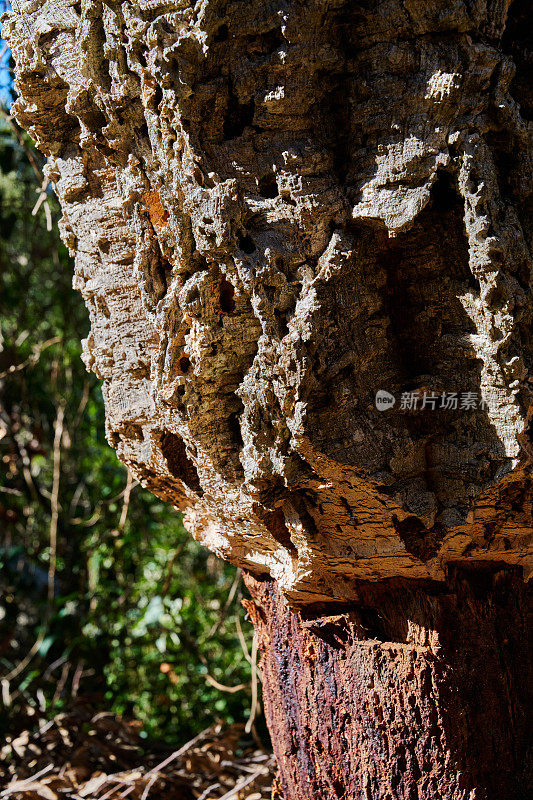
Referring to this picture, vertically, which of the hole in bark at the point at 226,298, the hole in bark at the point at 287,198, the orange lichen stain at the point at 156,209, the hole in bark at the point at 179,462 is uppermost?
the orange lichen stain at the point at 156,209

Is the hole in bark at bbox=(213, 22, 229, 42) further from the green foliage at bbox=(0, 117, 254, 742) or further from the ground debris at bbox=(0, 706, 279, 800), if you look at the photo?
the green foliage at bbox=(0, 117, 254, 742)

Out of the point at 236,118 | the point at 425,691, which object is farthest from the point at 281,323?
the point at 425,691

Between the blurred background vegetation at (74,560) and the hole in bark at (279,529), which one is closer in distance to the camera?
the hole in bark at (279,529)

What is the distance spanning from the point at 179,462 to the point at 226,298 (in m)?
0.36

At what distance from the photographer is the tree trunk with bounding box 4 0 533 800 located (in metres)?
1.10

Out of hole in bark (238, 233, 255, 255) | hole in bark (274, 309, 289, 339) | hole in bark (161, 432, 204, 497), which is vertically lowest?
hole in bark (161, 432, 204, 497)

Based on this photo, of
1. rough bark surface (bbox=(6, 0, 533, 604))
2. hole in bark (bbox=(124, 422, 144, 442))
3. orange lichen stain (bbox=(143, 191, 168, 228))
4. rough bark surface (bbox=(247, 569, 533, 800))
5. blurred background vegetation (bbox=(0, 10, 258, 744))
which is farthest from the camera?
blurred background vegetation (bbox=(0, 10, 258, 744))

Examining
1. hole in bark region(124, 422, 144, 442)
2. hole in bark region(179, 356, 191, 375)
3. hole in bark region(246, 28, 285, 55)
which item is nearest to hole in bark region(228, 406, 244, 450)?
hole in bark region(179, 356, 191, 375)

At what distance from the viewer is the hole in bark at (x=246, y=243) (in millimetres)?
1130

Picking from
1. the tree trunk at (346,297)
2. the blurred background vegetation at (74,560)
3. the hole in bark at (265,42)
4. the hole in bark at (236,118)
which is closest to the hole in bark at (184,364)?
the tree trunk at (346,297)

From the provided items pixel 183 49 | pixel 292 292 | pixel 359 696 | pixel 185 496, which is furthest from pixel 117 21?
pixel 359 696

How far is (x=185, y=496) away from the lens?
146cm

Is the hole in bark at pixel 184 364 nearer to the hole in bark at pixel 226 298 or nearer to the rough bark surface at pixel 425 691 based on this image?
the hole in bark at pixel 226 298

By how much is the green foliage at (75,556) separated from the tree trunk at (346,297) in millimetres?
1410
